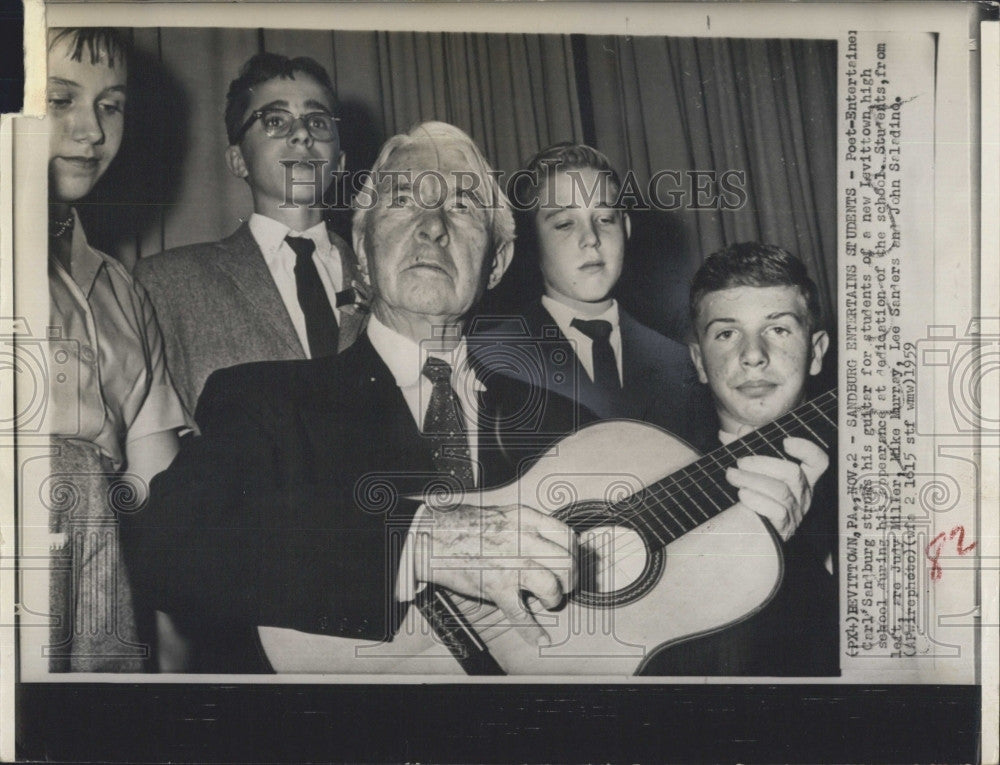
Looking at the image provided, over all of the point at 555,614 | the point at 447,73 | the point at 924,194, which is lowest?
the point at 555,614

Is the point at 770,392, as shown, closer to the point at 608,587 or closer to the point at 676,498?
the point at 676,498

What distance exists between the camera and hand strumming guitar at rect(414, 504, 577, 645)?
4.34 m

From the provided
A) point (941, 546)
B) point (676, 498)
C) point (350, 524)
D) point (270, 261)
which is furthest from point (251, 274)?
point (941, 546)

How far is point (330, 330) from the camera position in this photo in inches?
172

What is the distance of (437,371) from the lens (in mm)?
4379

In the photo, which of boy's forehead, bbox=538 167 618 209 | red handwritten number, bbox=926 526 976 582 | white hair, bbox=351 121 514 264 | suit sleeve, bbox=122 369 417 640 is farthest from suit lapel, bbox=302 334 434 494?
red handwritten number, bbox=926 526 976 582

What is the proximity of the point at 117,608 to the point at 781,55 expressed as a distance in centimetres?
337

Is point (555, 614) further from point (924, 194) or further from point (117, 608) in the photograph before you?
point (924, 194)

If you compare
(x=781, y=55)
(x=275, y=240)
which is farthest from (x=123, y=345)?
(x=781, y=55)

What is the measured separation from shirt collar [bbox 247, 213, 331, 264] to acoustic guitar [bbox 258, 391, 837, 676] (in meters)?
1.17

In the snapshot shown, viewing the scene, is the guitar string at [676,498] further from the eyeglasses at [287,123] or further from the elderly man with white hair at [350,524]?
the eyeglasses at [287,123]

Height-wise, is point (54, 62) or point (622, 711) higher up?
point (54, 62)

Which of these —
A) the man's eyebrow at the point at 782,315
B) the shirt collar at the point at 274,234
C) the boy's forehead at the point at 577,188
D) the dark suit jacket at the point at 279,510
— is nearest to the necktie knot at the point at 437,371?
the dark suit jacket at the point at 279,510

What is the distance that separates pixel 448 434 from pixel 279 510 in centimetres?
71
